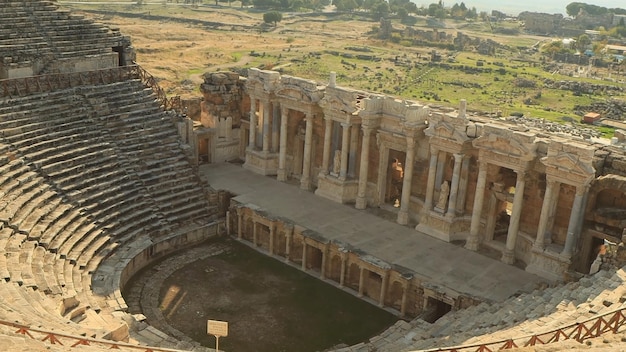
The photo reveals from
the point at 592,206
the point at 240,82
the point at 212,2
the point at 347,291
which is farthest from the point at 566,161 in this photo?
the point at 212,2

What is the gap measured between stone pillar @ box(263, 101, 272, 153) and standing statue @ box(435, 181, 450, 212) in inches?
390

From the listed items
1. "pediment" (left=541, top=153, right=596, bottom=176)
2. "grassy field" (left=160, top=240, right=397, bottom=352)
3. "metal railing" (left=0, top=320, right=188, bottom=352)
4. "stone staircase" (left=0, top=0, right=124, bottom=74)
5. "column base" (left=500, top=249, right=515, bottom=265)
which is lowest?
"grassy field" (left=160, top=240, right=397, bottom=352)

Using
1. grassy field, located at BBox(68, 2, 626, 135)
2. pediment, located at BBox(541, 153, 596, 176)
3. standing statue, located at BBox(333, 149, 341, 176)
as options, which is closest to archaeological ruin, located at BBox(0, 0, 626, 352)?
pediment, located at BBox(541, 153, 596, 176)

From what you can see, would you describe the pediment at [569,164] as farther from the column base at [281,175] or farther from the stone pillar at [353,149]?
the column base at [281,175]

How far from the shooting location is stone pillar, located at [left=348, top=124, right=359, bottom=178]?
29906mm

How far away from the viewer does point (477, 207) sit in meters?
25.8

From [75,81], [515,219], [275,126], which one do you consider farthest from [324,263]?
[75,81]

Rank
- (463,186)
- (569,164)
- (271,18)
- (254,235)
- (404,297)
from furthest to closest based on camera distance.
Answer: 1. (271,18)
2. (254,235)
3. (463,186)
4. (404,297)
5. (569,164)

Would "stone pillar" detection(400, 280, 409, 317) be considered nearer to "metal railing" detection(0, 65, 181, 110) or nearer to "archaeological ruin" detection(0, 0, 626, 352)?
"archaeological ruin" detection(0, 0, 626, 352)

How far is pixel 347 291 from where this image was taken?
25453mm

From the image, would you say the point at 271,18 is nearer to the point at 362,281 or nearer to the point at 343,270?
the point at 343,270

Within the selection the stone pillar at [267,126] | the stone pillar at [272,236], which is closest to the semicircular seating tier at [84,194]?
the stone pillar at [272,236]

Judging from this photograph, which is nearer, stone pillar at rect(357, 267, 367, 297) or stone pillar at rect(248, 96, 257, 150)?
stone pillar at rect(357, 267, 367, 297)

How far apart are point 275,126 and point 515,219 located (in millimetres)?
13197
